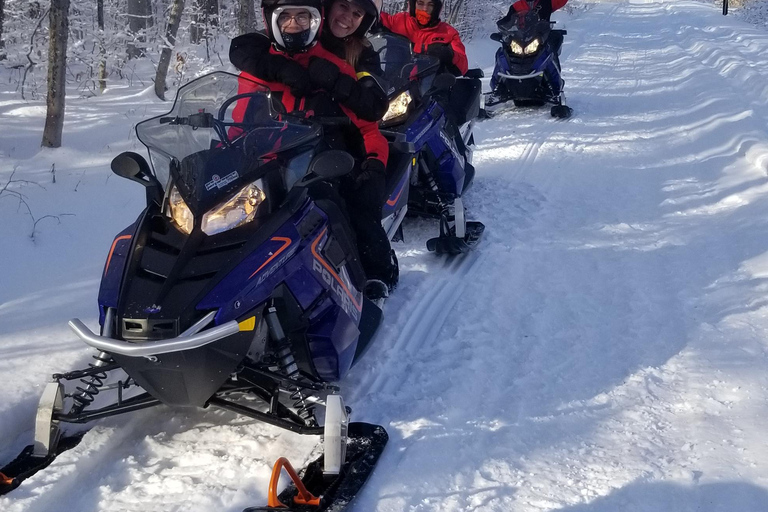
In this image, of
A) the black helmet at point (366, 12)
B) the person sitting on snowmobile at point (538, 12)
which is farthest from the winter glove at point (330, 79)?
the person sitting on snowmobile at point (538, 12)

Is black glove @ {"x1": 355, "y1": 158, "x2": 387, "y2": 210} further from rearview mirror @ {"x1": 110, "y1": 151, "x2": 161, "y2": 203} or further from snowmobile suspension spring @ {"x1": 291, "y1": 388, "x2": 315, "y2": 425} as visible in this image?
snowmobile suspension spring @ {"x1": 291, "y1": 388, "x2": 315, "y2": 425}

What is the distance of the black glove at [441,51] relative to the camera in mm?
7125

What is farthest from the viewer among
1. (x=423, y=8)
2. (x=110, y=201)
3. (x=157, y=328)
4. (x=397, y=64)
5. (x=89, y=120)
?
(x=89, y=120)

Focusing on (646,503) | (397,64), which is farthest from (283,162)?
(397,64)

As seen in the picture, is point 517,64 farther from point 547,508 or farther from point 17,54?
point 17,54

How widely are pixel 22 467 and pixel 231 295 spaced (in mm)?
1112

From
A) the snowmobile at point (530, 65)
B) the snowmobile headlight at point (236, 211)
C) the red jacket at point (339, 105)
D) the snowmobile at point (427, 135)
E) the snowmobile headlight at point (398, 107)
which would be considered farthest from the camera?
the snowmobile at point (530, 65)

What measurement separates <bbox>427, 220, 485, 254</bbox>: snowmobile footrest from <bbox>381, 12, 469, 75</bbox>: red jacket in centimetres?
260

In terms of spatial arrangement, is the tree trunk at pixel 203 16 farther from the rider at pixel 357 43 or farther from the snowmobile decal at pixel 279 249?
the snowmobile decal at pixel 279 249

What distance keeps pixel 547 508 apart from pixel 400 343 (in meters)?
1.51

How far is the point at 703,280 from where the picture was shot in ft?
14.9

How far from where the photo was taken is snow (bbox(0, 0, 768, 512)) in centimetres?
273

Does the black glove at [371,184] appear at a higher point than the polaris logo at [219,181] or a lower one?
lower

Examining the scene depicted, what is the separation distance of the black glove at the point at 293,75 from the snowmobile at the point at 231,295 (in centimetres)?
69
